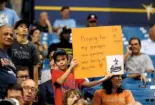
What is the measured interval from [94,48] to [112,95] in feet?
2.47

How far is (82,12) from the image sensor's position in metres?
15.6

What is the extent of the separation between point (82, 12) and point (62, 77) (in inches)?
343

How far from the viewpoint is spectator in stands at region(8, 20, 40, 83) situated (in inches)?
311

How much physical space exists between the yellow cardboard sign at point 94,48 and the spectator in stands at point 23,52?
976mm

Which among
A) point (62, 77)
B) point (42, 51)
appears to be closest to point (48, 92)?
point (62, 77)

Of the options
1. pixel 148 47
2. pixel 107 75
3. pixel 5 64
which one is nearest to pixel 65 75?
pixel 107 75

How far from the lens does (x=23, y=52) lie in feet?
26.1

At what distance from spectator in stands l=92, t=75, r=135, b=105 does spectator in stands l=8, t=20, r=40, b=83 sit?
981mm

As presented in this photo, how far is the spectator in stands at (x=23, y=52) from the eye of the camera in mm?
7895

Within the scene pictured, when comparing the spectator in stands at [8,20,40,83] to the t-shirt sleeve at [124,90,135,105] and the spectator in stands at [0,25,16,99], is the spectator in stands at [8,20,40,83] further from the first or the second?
the t-shirt sleeve at [124,90,135,105]

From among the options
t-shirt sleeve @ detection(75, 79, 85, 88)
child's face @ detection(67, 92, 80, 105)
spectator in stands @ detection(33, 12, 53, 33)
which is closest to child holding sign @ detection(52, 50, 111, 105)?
t-shirt sleeve @ detection(75, 79, 85, 88)

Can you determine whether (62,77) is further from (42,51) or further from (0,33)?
(42,51)

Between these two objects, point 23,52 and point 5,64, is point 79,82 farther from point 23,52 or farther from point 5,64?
point 5,64

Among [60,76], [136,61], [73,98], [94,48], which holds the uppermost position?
[94,48]
